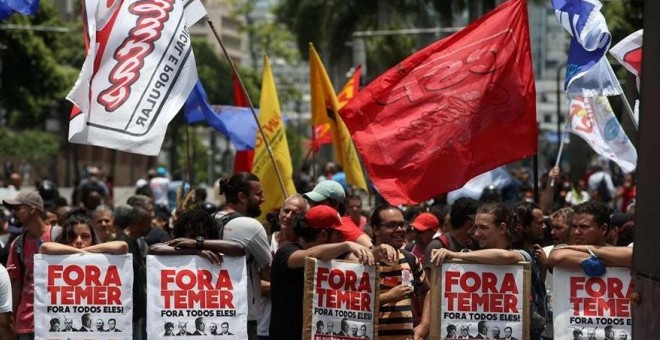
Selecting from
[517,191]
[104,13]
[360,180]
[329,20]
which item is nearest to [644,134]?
[104,13]

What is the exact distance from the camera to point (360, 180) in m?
16.9

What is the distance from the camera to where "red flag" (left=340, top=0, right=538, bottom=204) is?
36.0ft

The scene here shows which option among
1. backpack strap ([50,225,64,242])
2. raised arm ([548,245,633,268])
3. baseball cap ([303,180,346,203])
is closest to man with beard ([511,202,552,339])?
raised arm ([548,245,633,268])

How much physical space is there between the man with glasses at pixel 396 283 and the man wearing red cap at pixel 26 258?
2.41m

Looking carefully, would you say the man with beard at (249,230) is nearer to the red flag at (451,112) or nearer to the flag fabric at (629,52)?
the red flag at (451,112)

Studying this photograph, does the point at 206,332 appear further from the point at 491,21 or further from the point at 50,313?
the point at 491,21

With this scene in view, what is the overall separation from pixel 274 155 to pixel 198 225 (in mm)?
5798

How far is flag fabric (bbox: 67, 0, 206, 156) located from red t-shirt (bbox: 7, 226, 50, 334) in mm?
730

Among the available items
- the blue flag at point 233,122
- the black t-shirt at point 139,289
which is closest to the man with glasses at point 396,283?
the black t-shirt at point 139,289

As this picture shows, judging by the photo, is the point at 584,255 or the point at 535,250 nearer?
the point at 584,255

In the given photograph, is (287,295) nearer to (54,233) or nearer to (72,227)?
(72,227)

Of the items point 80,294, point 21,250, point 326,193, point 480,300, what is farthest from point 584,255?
point 21,250

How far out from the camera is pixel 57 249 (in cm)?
1002

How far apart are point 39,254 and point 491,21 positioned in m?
3.58
